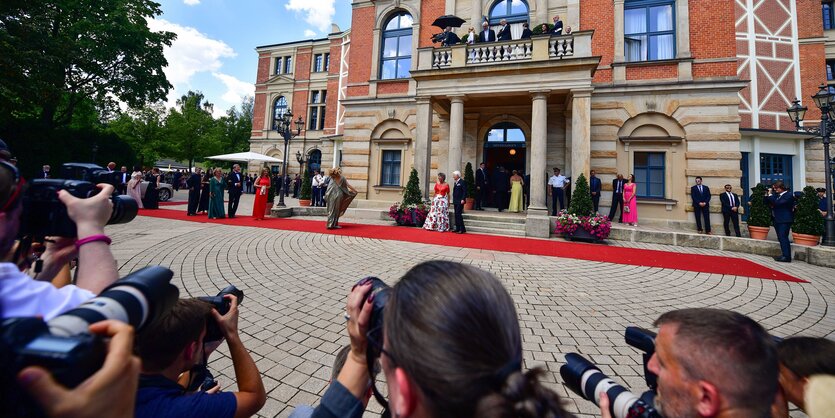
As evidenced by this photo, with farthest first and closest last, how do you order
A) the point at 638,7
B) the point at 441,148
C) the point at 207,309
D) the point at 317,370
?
the point at 441,148 < the point at 638,7 < the point at 317,370 < the point at 207,309

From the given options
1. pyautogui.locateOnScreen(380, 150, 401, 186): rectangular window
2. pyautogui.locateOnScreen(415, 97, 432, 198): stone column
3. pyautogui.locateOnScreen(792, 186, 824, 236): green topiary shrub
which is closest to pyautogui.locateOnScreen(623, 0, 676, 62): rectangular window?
pyautogui.locateOnScreen(792, 186, 824, 236): green topiary shrub

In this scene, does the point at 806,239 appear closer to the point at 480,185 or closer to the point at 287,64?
the point at 480,185

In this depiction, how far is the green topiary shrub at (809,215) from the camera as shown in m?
8.01

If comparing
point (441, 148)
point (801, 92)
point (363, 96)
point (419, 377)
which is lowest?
point (419, 377)

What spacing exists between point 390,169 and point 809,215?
13.4 metres

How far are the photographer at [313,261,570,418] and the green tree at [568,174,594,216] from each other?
982 centimetres

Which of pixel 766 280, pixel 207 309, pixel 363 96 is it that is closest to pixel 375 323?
pixel 207 309

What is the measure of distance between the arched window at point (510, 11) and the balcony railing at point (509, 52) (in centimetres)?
325

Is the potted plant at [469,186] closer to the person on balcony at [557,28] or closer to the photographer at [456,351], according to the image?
the person on balcony at [557,28]

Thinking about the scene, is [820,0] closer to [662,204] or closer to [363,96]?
[662,204]

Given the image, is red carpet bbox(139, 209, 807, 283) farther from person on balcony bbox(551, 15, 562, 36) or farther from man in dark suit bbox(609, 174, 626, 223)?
person on balcony bbox(551, 15, 562, 36)

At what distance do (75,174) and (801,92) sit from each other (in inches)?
1068

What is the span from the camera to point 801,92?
16.8 m

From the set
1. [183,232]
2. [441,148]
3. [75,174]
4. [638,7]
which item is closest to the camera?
[75,174]
